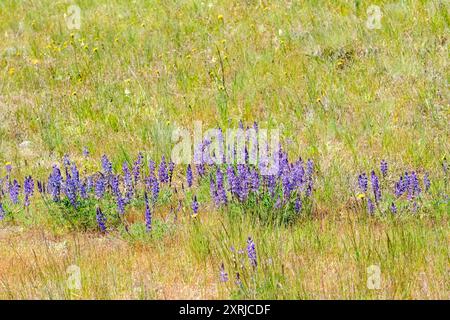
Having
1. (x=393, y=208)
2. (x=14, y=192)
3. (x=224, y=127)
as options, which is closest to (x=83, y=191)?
(x=14, y=192)

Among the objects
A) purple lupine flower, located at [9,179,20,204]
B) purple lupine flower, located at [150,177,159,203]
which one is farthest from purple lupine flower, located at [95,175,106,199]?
purple lupine flower, located at [9,179,20,204]

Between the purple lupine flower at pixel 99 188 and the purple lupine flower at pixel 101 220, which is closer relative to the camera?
the purple lupine flower at pixel 101 220

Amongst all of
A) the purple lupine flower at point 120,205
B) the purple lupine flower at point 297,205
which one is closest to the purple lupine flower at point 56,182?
the purple lupine flower at point 120,205

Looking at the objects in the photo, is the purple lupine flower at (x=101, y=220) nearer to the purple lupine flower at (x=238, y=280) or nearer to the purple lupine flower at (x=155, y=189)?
the purple lupine flower at (x=155, y=189)

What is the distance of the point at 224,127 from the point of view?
25.8 feet

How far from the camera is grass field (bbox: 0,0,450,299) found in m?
4.54

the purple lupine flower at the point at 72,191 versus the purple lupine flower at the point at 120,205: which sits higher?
the purple lupine flower at the point at 72,191

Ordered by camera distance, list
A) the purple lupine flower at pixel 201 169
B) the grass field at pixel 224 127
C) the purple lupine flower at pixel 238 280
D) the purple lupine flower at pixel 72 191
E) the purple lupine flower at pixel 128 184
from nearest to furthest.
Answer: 1. the purple lupine flower at pixel 238 280
2. the grass field at pixel 224 127
3. the purple lupine flower at pixel 72 191
4. the purple lupine flower at pixel 128 184
5. the purple lupine flower at pixel 201 169

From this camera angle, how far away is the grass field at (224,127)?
4.54m

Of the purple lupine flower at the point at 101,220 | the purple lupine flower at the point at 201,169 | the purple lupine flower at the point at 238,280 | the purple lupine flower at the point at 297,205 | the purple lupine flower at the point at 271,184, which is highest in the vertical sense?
the purple lupine flower at the point at 201,169

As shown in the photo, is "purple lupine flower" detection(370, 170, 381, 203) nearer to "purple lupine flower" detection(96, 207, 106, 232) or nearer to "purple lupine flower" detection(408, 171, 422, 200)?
"purple lupine flower" detection(408, 171, 422, 200)

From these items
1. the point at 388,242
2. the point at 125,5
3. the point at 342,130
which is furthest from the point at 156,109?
the point at 388,242

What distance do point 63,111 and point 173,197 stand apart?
3146 mm

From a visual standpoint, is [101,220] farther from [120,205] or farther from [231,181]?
[231,181]
